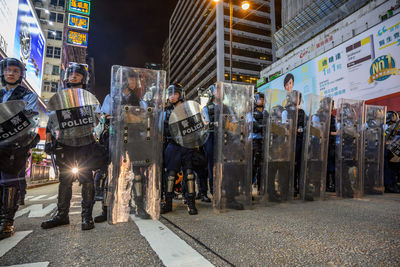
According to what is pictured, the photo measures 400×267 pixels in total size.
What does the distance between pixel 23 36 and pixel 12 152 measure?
44.0 ft

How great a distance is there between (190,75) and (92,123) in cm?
6657

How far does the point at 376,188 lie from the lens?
514 cm

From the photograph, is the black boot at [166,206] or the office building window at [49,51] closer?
the black boot at [166,206]

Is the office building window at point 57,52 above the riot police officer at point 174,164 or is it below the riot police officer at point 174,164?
above

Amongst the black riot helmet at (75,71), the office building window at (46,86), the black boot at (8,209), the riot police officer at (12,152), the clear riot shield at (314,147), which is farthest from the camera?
the office building window at (46,86)

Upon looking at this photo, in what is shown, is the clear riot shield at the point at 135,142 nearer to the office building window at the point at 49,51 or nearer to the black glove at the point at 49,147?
the black glove at the point at 49,147

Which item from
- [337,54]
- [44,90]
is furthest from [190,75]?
[337,54]

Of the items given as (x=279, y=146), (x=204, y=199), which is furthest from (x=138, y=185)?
(x=279, y=146)

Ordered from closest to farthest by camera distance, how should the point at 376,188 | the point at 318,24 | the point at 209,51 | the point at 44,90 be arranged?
1. the point at 376,188
2. the point at 318,24
3. the point at 44,90
4. the point at 209,51

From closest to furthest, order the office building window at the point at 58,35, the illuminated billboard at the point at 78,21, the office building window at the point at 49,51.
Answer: the illuminated billboard at the point at 78,21 < the office building window at the point at 49,51 < the office building window at the point at 58,35

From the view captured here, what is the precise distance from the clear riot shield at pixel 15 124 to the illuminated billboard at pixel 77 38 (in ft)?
79.1

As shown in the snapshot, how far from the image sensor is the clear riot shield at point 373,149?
16.8ft

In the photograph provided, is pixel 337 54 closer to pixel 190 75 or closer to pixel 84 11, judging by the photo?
pixel 84 11

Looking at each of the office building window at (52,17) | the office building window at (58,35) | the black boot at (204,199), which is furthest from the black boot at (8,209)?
the office building window at (52,17)
